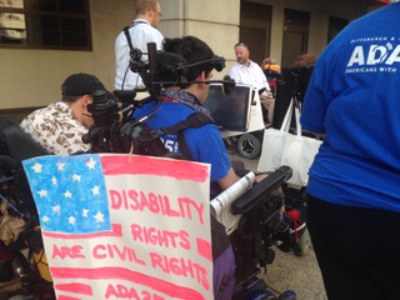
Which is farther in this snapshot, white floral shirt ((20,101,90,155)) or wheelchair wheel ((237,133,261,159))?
wheelchair wheel ((237,133,261,159))

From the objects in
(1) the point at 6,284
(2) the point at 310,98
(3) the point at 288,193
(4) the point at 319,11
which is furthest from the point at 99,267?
(4) the point at 319,11

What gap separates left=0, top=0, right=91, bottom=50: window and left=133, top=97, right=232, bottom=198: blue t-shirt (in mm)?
6735

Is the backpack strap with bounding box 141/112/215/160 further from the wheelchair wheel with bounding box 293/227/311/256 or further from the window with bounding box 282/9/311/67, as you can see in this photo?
the window with bounding box 282/9/311/67

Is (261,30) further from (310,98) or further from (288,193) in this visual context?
(310,98)

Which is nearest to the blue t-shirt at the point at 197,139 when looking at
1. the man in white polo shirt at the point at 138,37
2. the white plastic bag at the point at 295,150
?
the white plastic bag at the point at 295,150

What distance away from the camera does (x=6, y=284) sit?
239cm

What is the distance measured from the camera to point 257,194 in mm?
1536

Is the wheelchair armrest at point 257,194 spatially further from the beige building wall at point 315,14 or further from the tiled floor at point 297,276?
the beige building wall at point 315,14

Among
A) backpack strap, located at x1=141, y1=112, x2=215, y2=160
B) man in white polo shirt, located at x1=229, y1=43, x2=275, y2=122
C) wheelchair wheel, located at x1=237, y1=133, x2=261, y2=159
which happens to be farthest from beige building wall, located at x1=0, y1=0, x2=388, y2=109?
backpack strap, located at x1=141, y1=112, x2=215, y2=160

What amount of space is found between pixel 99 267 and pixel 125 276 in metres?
0.12

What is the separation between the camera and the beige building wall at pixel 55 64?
7.25 meters

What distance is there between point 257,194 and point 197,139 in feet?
1.17

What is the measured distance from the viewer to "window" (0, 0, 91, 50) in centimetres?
704

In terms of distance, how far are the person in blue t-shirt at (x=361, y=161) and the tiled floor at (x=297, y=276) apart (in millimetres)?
1150
